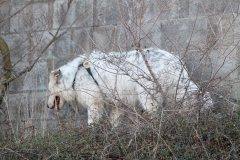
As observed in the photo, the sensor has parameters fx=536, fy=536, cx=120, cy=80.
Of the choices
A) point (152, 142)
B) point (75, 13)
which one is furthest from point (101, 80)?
point (152, 142)

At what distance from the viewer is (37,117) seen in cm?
895

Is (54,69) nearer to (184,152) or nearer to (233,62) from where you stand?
(233,62)

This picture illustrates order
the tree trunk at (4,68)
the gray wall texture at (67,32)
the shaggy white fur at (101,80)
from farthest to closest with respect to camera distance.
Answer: the tree trunk at (4,68)
the gray wall texture at (67,32)
the shaggy white fur at (101,80)

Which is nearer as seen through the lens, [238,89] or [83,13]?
[238,89]

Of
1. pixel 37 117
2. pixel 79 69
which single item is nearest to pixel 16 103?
pixel 37 117

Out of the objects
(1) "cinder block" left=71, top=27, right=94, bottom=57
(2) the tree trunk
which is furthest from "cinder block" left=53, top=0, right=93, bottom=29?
(2) the tree trunk

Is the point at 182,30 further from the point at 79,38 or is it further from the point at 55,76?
the point at 55,76

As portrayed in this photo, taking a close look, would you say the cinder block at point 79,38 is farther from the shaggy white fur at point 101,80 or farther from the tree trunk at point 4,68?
the tree trunk at point 4,68

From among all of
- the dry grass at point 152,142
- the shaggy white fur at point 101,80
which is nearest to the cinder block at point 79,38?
the shaggy white fur at point 101,80

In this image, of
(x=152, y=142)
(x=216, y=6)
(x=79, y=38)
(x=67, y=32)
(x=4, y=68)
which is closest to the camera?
(x=152, y=142)

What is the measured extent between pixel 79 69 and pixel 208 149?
11.8 ft

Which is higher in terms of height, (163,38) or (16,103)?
(163,38)

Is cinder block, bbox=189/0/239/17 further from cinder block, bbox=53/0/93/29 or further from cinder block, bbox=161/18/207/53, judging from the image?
cinder block, bbox=53/0/93/29

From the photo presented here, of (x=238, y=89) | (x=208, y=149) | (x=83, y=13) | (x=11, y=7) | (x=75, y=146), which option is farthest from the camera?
(x=11, y=7)
